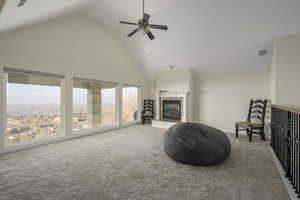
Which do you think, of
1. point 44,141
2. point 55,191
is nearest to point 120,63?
point 44,141

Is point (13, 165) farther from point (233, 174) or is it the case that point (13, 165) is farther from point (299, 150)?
point (299, 150)

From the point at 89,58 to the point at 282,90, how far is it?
5442 mm

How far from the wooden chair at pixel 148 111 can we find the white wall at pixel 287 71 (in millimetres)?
4391

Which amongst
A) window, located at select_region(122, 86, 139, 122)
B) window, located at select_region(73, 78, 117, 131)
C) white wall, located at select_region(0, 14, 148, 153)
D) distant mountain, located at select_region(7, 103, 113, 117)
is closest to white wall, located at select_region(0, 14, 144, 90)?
white wall, located at select_region(0, 14, 148, 153)

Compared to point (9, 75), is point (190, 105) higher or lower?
lower

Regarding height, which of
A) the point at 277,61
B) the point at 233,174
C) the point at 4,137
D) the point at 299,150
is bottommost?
the point at 233,174

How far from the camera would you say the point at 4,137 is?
9.16 feet

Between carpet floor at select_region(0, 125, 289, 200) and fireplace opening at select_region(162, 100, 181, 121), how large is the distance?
2839mm

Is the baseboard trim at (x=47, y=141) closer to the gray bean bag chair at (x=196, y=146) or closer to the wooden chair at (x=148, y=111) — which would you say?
the wooden chair at (x=148, y=111)

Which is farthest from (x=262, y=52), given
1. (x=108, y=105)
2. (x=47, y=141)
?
(x=47, y=141)

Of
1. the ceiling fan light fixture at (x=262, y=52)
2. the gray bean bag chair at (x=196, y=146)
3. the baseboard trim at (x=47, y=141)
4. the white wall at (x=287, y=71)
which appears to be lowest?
the baseboard trim at (x=47, y=141)

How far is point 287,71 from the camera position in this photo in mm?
3199

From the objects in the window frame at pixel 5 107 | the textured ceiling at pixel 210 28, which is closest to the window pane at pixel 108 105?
the window frame at pixel 5 107

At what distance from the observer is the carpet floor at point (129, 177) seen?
1601 millimetres
